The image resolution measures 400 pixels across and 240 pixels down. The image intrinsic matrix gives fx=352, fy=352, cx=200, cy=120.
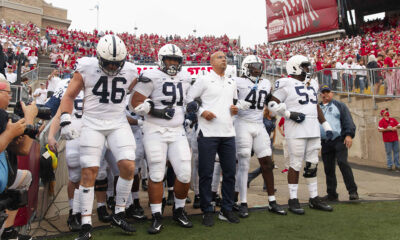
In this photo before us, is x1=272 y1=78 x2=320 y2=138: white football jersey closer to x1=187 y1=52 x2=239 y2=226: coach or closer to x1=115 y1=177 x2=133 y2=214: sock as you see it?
x1=187 y1=52 x2=239 y2=226: coach

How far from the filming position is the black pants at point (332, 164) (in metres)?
5.77

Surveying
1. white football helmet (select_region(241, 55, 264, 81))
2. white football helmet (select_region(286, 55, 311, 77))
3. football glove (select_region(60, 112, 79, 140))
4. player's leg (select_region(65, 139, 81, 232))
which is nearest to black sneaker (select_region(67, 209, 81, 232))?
player's leg (select_region(65, 139, 81, 232))

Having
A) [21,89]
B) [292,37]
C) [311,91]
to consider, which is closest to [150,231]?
[311,91]

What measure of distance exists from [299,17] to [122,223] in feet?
111

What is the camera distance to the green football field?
12.8 ft

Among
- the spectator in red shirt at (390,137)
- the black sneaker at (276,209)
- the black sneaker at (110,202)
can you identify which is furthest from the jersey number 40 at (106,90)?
the spectator in red shirt at (390,137)

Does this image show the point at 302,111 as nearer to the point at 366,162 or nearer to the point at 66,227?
the point at 66,227

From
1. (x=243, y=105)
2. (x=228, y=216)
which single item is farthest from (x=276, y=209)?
(x=243, y=105)

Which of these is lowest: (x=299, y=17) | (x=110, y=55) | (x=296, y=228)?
(x=296, y=228)

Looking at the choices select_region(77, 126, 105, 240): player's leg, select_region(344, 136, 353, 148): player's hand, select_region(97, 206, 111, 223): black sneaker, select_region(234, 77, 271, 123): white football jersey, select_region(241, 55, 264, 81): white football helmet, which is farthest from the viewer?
select_region(344, 136, 353, 148): player's hand

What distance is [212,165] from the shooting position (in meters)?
4.53

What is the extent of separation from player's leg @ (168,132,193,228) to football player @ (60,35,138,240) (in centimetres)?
54

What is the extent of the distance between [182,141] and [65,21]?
4320 centimetres

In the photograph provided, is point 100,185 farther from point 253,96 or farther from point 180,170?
point 253,96
